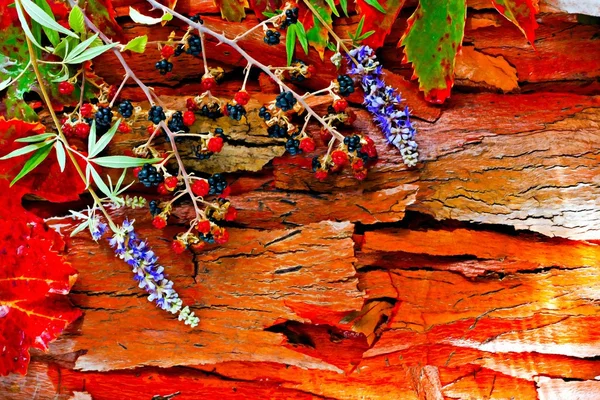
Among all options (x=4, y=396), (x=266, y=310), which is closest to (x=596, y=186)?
(x=266, y=310)

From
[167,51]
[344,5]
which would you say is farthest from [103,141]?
[344,5]

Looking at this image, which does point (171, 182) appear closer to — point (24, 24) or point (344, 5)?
point (24, 24)

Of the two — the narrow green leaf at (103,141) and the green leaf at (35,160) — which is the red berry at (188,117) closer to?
the narrow green leaf at (103,141)

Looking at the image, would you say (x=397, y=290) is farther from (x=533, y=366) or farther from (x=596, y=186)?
(x=596, y=186)

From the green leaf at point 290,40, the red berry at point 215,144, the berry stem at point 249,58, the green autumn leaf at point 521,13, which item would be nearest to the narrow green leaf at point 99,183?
the red berry at point 215,144

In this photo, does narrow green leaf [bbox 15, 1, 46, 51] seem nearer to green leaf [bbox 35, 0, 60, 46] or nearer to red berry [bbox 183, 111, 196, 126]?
green leaf [bbox 35, 0, 60, 46]

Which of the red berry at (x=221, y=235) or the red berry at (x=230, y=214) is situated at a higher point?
the red berry at (x=230, y=214)

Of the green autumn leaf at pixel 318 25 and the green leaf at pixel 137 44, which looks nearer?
the green leaf at pixel 137 44

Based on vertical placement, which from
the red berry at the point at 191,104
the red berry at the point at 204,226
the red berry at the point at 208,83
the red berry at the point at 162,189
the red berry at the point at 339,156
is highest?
the red berry at the point at 208,83
